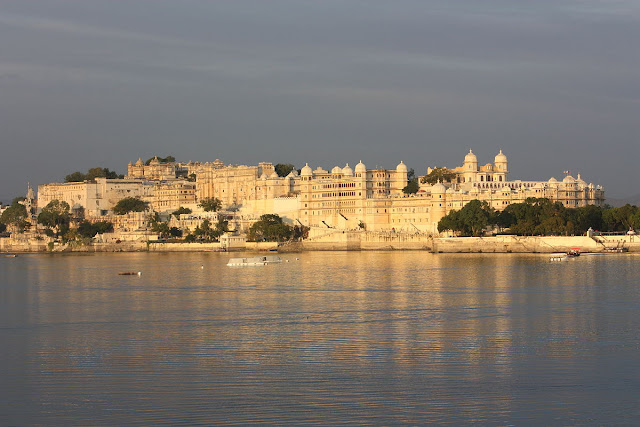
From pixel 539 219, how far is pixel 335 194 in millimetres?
20354

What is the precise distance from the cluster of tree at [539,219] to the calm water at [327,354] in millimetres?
24545

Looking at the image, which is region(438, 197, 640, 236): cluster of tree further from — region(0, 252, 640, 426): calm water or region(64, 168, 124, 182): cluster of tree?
region(64, 168, 124, 182): cluster of tree

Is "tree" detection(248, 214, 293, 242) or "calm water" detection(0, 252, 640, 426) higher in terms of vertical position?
"tree" detection(248, 214, 293, 242)

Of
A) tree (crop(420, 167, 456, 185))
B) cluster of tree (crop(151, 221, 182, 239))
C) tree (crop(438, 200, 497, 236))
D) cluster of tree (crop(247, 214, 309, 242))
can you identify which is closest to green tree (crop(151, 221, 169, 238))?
cluster of tree (crop(151, 221, 182, 239))

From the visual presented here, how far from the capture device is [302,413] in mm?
14117

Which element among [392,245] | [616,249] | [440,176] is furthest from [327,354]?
[440,176]

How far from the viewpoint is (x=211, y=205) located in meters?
88.9

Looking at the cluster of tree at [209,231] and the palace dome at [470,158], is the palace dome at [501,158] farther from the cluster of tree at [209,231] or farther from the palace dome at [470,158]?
the cluster of tree at [209,231]

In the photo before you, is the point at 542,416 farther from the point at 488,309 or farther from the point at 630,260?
the point at 630,260

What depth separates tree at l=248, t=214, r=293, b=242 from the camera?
74.7 meters

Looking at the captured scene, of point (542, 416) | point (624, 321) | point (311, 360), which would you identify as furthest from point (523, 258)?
point (542, 416)

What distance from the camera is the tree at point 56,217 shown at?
95312mm

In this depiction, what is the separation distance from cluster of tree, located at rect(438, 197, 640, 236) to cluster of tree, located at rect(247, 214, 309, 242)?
45.2 feet

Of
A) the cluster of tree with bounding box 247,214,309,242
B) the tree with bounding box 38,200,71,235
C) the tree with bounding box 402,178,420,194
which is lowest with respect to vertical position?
the cluster of tree with bounding box 247,214,309,242
